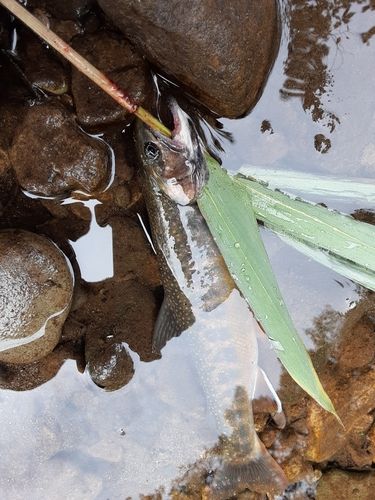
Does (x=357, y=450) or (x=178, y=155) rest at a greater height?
(x=178, y=155)

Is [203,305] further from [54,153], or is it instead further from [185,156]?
[54,153]

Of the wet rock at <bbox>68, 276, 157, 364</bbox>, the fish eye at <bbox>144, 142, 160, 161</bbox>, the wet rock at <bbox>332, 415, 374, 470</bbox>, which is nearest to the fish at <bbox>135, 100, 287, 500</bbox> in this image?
the fish eye at <bbox>144, 142, 160, 161</bbox>

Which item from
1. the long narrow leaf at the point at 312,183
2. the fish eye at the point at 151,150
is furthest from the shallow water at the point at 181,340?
the fish eye at the point at 151,150

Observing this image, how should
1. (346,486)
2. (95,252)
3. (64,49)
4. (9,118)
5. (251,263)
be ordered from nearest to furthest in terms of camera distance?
(64,49), (251,263), (9,118), (95,252), (346,486)

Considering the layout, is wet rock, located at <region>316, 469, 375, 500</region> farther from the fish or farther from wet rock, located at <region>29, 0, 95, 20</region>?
wet rock, located at <region>29, 0, 95, 20</region>

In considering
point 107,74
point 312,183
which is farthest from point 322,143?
point 107,74

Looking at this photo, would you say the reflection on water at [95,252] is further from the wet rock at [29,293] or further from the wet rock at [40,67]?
the wet rock at [40,67]

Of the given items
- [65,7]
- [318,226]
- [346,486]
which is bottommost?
[346,486]

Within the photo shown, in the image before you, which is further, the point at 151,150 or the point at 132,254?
the point at 132,254
